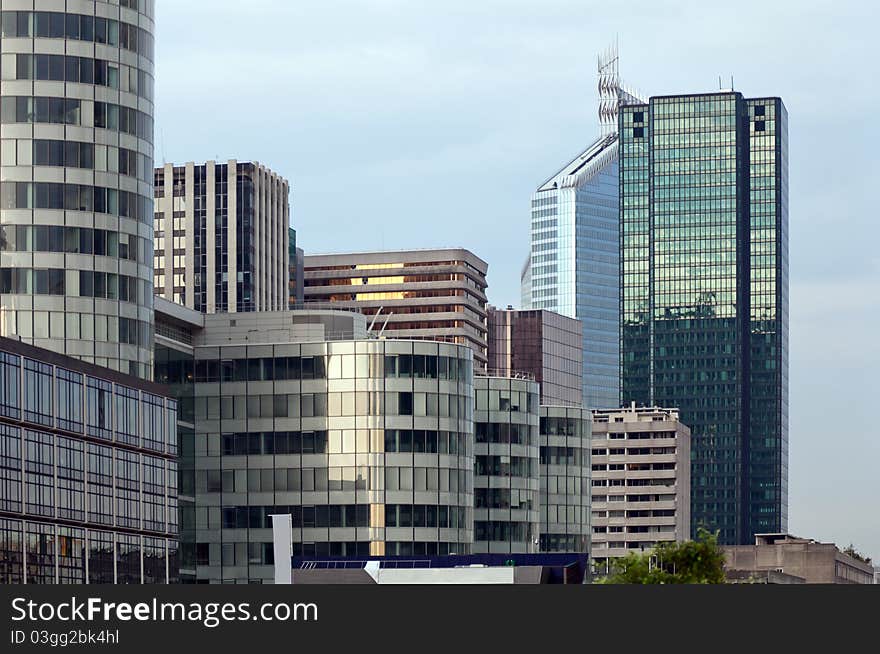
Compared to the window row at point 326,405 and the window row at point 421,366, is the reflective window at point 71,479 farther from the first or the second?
the window row at point 421,366

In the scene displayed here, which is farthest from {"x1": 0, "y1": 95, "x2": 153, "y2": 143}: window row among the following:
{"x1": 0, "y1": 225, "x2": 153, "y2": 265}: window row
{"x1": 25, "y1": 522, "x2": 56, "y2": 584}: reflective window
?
{"x1": 25, "y1": 522, "x2": 56, "y2": 584}: reflective window

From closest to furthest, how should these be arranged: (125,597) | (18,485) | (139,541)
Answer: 1. (125,597)
2. (18,485)
3. (139,541)

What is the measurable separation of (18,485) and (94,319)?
26682 mm

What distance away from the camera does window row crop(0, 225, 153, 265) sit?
516 feet

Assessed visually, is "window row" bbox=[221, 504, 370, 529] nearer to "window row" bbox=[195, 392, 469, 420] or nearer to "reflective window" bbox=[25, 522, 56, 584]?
"window row" bbox=[195, 392, 469, 420]

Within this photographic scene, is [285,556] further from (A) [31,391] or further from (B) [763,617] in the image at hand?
(A) [31,391]

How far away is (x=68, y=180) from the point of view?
159 metres

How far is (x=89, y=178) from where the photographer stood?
160 meters

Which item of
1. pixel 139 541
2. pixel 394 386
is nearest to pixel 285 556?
pixel 139 541

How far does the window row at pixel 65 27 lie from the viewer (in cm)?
15750

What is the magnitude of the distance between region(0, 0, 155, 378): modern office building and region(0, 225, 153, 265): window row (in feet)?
0.28

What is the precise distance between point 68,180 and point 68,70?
9.40 meters

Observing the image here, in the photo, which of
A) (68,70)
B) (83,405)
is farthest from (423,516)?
(68,70)

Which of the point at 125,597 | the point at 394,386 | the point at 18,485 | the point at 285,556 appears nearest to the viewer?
the point at 125,597
